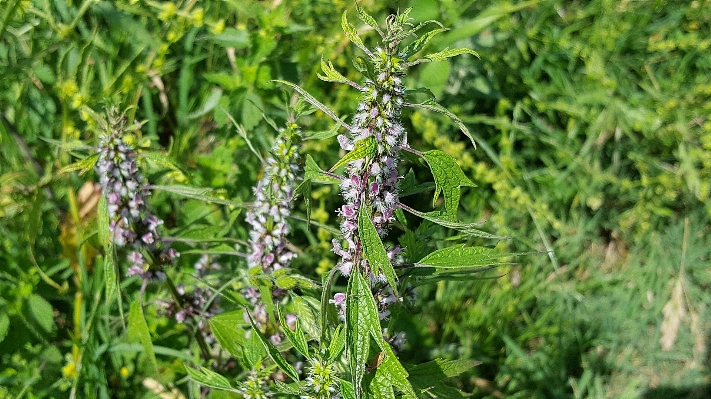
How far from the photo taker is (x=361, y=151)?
1.14 m

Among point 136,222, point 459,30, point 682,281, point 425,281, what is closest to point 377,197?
point 425,281

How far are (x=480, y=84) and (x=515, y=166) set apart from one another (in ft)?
1.65

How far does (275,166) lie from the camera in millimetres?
1623

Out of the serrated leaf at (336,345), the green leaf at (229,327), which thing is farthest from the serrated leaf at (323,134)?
the green leaf at (229,327)

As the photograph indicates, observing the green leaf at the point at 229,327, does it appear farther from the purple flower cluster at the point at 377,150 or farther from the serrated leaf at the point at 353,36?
the serrated leaf at the point at 353,36

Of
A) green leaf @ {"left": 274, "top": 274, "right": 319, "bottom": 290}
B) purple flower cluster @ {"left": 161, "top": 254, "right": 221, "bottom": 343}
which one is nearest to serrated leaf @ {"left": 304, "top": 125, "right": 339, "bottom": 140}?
green leaf @ {"left": 274, "top": 274, "right": 319, "bottom": 290}

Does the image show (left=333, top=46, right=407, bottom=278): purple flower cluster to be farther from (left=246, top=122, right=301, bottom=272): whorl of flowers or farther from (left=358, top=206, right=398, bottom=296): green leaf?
(left=246, top=122, right=301, bottom=272): whorl of flowers

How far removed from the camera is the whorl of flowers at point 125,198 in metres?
1.65

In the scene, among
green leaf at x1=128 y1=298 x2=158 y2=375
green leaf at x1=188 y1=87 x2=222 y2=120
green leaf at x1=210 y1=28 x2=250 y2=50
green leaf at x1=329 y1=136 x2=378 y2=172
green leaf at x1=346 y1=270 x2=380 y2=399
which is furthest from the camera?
green leaf at x1=188 y1=87 x2=222 y2=120

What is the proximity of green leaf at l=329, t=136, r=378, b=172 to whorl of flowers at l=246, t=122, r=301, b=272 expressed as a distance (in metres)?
0.42

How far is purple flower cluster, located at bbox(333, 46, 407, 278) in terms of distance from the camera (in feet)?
3.88

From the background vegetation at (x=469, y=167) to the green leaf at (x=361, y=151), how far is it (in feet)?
3.46

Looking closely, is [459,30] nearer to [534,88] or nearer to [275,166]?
[534,88]

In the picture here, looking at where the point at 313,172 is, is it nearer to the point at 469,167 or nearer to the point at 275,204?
the point at 275,204
